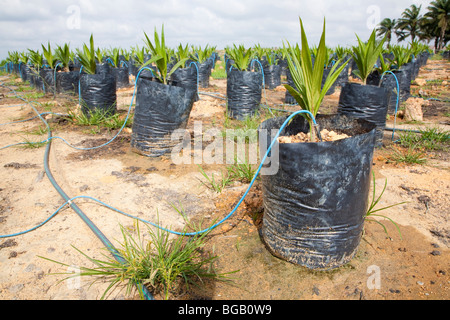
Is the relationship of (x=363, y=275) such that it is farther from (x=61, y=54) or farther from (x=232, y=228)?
(x=61, y=54)

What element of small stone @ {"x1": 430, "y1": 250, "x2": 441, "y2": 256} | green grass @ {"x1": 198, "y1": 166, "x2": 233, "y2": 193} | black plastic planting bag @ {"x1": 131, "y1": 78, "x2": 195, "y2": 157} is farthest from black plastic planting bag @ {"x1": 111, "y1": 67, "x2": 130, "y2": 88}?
small stone @ {"x1": 430, "y1": 250, "x2": 441, "y2": 256}

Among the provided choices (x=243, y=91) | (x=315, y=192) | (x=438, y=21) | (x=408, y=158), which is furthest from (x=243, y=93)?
(x=438, y=21)

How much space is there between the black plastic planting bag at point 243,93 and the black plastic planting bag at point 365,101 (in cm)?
162

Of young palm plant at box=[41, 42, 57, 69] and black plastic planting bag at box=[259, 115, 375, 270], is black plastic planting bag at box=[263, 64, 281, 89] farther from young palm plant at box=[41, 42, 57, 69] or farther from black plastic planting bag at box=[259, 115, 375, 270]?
black plastic planting bag at box=[259, 115, 375, 270]

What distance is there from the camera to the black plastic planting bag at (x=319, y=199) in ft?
4.65

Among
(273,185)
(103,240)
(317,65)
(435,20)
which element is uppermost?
(435,20)

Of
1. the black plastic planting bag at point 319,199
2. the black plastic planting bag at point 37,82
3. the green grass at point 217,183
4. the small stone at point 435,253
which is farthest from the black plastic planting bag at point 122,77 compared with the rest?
the small stone at point 435,253

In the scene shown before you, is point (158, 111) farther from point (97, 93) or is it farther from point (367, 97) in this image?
point (367, 97)

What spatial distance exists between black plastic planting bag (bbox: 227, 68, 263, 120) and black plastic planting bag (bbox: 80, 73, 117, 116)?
6.14 ft

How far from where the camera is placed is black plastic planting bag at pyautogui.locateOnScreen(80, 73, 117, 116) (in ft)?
13.9

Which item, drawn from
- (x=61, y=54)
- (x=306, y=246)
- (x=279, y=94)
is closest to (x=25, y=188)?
(x=306, y=246)

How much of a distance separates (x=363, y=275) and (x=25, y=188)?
2.74 metres

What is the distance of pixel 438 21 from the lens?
30.6m
